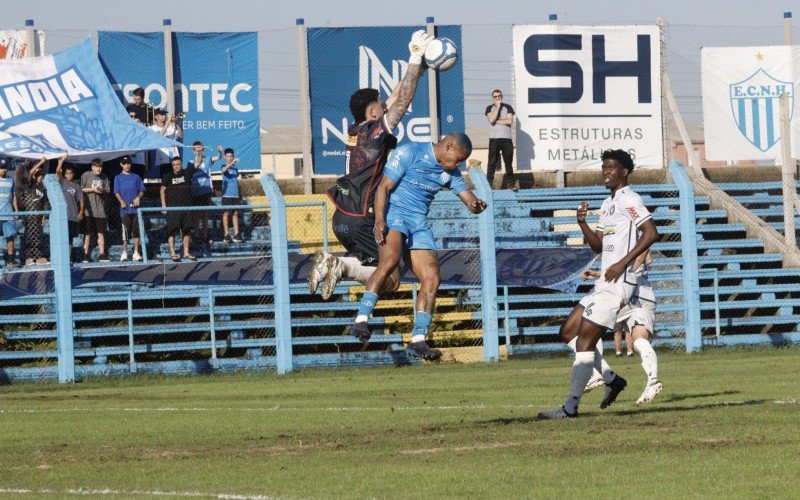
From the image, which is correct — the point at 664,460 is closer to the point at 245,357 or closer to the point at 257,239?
the point at 245,357

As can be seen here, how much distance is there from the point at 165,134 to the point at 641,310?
13.2m

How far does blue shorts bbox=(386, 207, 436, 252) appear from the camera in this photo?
12.3 metres

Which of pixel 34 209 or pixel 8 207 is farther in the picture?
pixel 34 209

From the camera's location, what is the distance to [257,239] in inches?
918

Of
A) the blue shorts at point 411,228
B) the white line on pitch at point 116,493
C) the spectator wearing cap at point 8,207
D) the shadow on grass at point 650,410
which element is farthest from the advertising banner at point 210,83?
the white line on pitch at point 116,493

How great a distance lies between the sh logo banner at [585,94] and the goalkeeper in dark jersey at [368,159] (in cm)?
1421

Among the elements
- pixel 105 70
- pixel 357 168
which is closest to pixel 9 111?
pixel 105 70

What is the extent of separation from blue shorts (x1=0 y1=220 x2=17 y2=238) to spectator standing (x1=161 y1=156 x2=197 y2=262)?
238 cm

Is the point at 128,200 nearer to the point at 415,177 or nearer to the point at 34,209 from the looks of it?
the point at 34,209

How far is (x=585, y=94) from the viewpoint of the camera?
2750 centimetres

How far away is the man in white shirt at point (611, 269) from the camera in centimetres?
1184

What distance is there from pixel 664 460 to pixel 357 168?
4.96 m

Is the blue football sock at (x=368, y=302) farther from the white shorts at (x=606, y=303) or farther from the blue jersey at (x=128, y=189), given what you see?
the blue jersey at (x=128, y=189)

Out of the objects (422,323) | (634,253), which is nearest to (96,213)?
(422,323)
